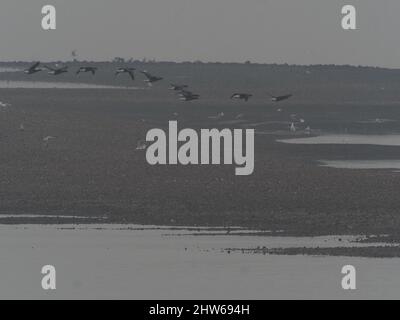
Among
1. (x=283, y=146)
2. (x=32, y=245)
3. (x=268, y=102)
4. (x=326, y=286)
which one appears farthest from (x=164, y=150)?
(x=268, y=102)

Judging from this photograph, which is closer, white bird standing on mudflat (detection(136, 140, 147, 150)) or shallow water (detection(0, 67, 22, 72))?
white bird standing on mudflat (detection(136, 140, 147, 150))

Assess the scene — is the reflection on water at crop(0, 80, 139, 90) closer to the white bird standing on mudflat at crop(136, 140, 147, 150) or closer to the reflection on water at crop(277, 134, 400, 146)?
the reflection on water at crop(277, 134, 400, 146)

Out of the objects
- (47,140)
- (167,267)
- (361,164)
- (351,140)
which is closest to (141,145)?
(47,140)

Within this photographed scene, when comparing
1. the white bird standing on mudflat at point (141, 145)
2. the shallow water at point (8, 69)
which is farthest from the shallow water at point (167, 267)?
the shallow water at point (8, 69)

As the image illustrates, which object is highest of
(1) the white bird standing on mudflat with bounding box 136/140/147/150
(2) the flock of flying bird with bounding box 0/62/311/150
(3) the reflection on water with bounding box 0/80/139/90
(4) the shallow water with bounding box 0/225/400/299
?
(3) the reflection on water with bounding box 0/80/139/90

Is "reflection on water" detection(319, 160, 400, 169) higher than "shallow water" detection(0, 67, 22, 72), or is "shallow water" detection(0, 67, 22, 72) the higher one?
"shallow water" detection(0, 67, 22, 72)

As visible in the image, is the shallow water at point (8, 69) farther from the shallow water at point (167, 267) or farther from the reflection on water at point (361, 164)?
the shallow water at point (167, 267)

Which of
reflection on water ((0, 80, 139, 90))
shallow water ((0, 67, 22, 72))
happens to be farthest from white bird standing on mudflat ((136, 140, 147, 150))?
shallow water ((0, 67, 22, 72))
